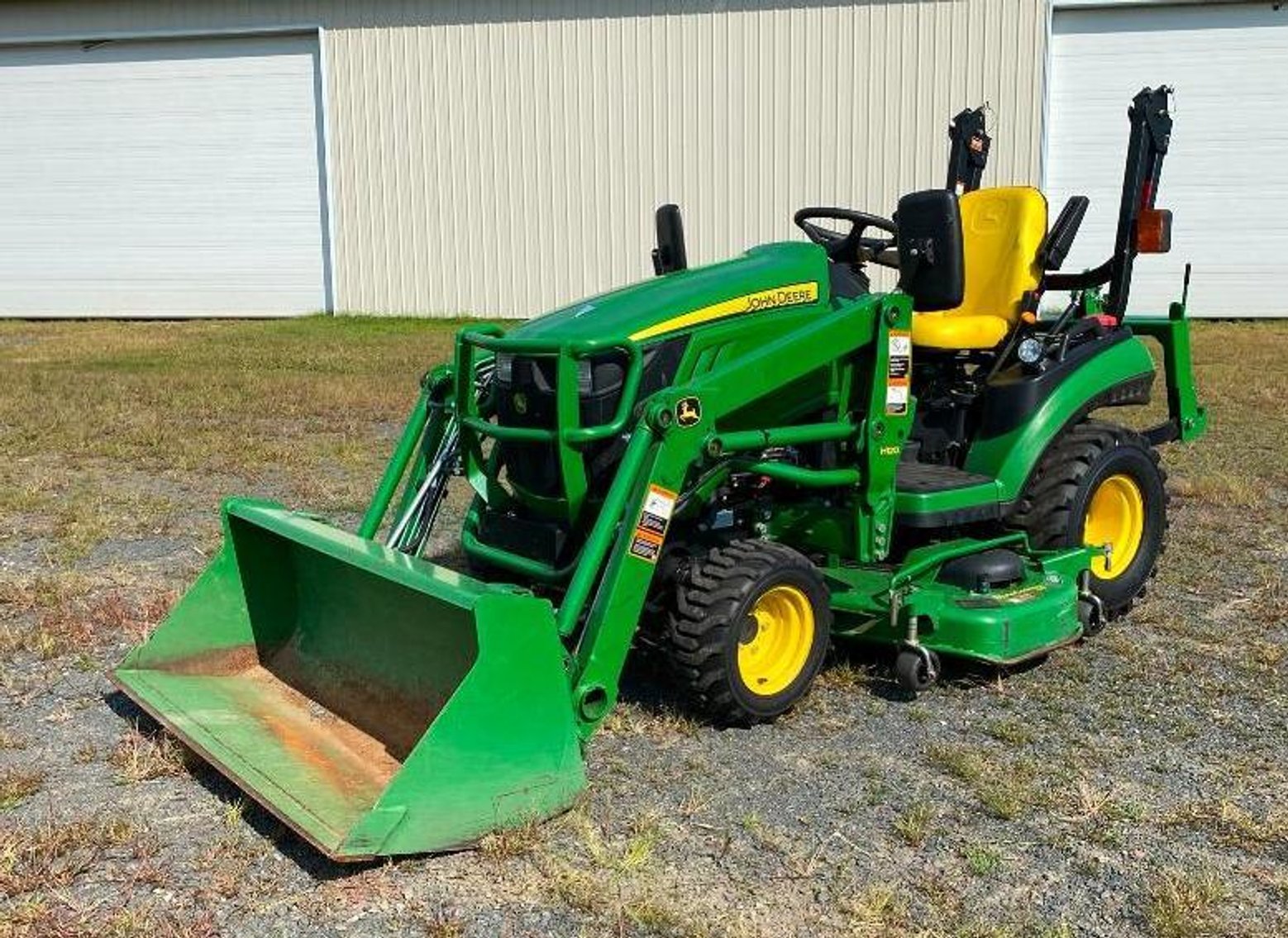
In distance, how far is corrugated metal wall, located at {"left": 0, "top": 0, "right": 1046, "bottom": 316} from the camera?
54.9ft

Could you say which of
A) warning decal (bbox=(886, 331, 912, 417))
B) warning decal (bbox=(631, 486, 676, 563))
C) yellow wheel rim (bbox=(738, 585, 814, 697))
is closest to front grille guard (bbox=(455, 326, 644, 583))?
warning decal (bbox=(631, 486, 676, 563))

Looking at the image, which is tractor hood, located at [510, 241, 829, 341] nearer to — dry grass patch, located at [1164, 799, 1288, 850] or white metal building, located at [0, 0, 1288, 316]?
dry grass patch, located at [1164, 799, 1288, 850]

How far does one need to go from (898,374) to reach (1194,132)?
1452cm

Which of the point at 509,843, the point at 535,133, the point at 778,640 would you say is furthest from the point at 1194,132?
the point at 509,843

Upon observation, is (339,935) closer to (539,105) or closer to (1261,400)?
(1261,400)

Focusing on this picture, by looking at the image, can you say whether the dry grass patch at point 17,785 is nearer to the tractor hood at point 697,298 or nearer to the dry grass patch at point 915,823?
the tractor hood at point 697,298

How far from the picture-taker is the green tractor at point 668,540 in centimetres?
334

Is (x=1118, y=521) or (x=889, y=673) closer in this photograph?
(x=889, y=673)

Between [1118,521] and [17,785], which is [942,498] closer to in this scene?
[1118,521]

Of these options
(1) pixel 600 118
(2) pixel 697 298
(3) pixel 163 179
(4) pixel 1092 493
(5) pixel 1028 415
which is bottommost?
(4) pixel 1092 493

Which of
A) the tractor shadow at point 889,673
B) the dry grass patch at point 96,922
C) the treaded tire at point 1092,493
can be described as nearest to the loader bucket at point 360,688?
the dry grass patch at point 96,922

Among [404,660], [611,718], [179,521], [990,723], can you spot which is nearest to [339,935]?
[404,660]

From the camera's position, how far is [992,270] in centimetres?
539

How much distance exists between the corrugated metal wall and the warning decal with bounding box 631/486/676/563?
13909 millimetres
